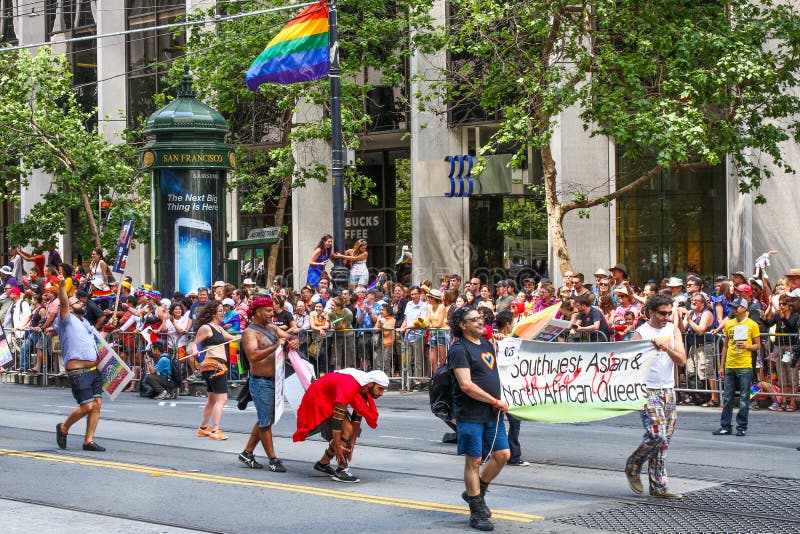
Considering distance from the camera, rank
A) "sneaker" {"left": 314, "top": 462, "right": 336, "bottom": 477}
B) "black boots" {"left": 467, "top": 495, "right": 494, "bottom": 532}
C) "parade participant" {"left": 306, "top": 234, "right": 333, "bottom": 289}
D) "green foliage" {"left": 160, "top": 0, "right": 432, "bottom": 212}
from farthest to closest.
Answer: "green foliage" {"left": 160, "top": 0, "right": 432, "bottom": 212}, "parade participant" {"left": 306, "top": 234, "right": 333, "bottom": 289}, "sneaker" {"left": 314, "top": 462, "right": 336, "bottom": 477}, "black boots" {"left": 467, "top": 495, "right": 494, "bottom": 532}

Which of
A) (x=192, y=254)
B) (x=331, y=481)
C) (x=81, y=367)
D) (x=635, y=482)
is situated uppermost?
(x=192, y=254)

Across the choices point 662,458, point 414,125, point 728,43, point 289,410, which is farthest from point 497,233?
point 662,458

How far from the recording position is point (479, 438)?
9203 mm

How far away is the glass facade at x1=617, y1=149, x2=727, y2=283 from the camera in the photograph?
25.9 metres

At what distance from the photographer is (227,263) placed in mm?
25438

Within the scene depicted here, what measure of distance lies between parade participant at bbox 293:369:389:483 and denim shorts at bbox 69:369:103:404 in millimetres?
3282

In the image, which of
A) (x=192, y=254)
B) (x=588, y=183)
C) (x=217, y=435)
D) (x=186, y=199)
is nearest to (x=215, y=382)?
(x=217, y=435)

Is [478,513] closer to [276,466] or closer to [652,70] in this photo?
[276,466]

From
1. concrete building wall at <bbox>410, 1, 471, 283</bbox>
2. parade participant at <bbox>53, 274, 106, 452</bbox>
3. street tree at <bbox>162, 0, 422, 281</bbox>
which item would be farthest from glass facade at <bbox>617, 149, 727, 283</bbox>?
parade participant at <bbox>53, 274, 106, 452</bbox>

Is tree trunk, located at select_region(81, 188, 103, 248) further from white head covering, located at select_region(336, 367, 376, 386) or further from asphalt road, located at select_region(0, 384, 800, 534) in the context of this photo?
white head covering, located at select_region(336, 367, 376, 386)

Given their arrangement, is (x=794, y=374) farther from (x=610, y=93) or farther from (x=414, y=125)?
(x=414, y=125)

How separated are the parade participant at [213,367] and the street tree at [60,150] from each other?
17.1 meters

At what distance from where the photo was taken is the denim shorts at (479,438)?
9164 millimetres

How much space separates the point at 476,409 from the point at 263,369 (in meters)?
3.48
